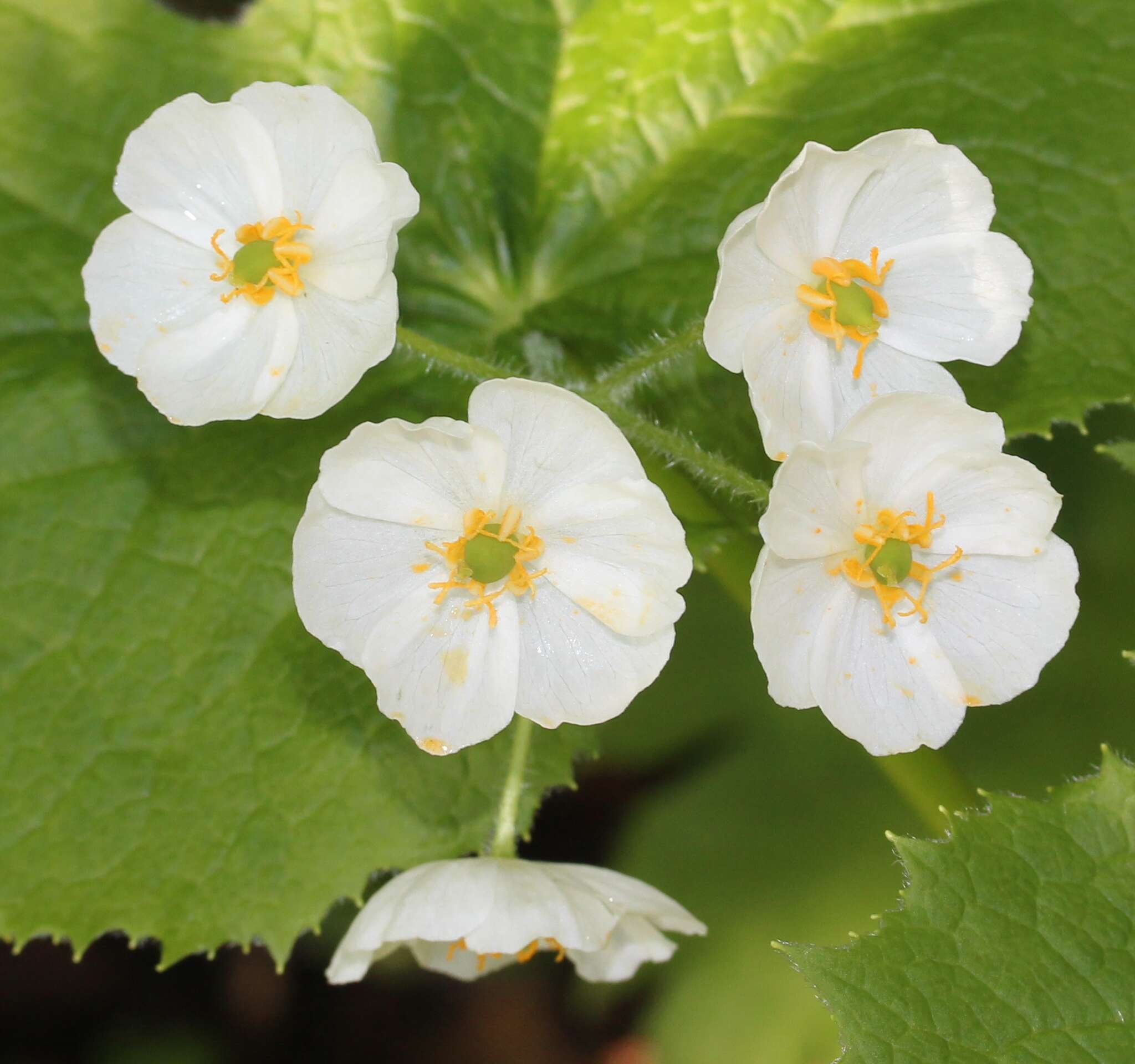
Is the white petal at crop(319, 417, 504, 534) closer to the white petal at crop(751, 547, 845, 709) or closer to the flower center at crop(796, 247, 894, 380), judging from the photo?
the white petal at crop(751, 547, 845, 709)

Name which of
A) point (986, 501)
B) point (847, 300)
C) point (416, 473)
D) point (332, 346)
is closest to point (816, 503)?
point (986, 501)

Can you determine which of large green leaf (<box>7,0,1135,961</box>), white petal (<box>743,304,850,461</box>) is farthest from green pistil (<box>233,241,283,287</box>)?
white petal (<box>743,304,850,461</box>)

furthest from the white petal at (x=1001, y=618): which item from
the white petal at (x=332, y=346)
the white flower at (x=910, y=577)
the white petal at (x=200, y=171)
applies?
the white petal at (x=200, y=171)

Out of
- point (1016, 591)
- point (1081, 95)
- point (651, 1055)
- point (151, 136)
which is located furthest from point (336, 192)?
point (651, 1055)

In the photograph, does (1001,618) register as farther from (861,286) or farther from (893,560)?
(861,286)

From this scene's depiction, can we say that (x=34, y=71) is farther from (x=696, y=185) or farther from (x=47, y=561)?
(x=696, y=185)
